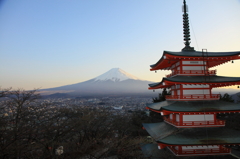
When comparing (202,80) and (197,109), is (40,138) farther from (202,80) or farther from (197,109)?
(202,80)

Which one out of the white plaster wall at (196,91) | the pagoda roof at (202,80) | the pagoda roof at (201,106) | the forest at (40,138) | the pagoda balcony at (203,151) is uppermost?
the pagoda roof at (202,80)

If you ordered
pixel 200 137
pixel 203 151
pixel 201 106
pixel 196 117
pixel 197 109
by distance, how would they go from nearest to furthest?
1. pixel 200 137
2. pixel 197 109
3. pixel 203 151
4. pixel 201 106
5. pixel 196 117

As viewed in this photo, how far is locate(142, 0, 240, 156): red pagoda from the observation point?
8.40 m

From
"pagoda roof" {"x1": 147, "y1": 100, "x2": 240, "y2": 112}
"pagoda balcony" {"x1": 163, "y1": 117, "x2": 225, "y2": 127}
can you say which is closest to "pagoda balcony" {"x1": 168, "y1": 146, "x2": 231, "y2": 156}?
"pagoda balcony" {"x1": 163, "y1": 117, "x2": 225, "y2": 127}

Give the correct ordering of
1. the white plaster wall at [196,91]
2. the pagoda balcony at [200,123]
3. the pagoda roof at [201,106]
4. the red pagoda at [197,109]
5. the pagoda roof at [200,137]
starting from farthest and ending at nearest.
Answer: the white plaster wall at [196,91], the pagoda balcony at [200,123], the pagoda roof at [201,106], the red pagoda at [197,109], the pagoda roof at [200,137]

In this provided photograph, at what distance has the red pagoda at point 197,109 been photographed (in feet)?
27.6

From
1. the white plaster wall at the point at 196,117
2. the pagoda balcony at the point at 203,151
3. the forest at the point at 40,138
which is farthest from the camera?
the white plaster wall at the point at 196,117

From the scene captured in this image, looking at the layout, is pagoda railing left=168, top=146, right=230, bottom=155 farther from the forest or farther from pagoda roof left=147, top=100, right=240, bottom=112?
pagoda roof left=147, top=100, right=240, bottom=112

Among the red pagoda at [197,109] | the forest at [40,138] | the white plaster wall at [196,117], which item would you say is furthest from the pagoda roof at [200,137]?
the forest at [40,138]

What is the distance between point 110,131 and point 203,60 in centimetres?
1389

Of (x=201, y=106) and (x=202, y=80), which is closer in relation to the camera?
(x=201, y=106)

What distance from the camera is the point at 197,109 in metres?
8.74

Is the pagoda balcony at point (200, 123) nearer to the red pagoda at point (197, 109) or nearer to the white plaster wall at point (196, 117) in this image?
the red pagoda at point (197, 109)

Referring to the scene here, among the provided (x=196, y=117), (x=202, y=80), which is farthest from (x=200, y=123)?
(x=202, y=80)
